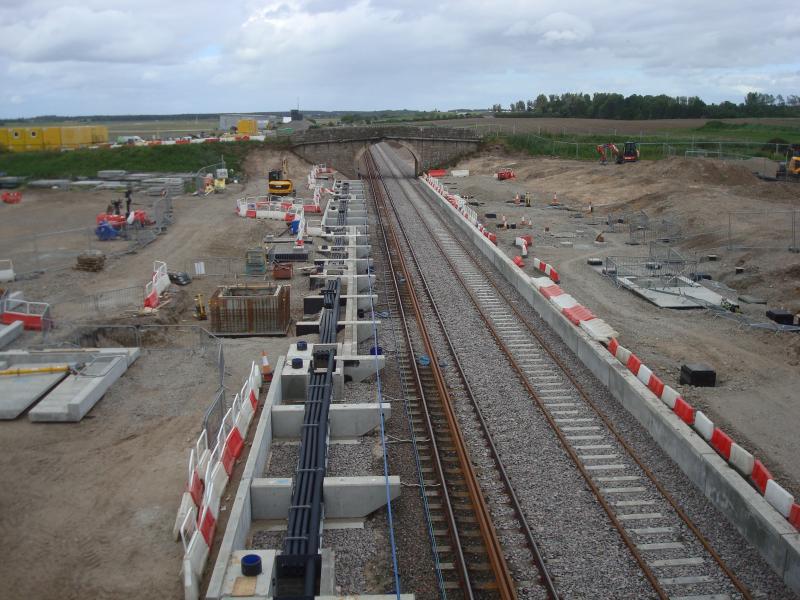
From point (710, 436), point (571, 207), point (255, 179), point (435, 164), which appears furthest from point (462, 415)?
point (435, 164)

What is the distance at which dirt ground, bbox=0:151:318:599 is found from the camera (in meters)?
8.84

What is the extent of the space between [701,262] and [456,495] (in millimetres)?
18453

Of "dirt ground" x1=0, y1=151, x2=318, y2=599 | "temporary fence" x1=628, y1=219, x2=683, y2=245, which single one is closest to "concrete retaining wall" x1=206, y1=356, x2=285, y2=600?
"dirt ground" x1=0, y1=151, x2=318, y2=599

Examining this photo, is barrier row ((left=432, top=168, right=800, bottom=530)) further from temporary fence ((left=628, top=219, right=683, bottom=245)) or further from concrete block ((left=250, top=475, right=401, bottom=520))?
temporary fence ((left=628, top=219, right=683, bottom=245))

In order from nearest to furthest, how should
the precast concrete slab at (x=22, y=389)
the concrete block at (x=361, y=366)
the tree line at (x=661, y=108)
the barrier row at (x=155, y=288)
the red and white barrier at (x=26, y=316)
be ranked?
the precast concrete slab at (x=22, y=389) → the concrete block at (x=361, y=366) → the red and white barrier at (x=26, y=316) → the barrier row at (x=155, y=288) → the tree line at (x=661, y=108)

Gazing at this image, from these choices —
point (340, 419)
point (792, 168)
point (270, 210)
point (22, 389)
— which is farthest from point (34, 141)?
point (340, 419)

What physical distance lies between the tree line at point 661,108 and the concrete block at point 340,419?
3747 inches

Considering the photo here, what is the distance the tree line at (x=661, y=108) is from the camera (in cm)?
A: 9812

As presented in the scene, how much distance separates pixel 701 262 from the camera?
26.1 meters

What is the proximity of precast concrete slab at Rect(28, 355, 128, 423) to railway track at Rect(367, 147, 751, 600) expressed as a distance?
253 inches

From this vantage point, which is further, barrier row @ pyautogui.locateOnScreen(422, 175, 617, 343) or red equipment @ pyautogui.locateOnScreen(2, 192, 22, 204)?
red equipment @ pyautogui.locateOnScreen(2, 192, 22, 204)

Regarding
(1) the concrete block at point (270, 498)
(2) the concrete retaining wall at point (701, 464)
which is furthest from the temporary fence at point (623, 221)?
(1) the concrete block at point (270, 498)

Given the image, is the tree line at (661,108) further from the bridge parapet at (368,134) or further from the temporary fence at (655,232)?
the temporary fence at (655,232)

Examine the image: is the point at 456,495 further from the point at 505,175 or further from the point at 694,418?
the point at 505,175
